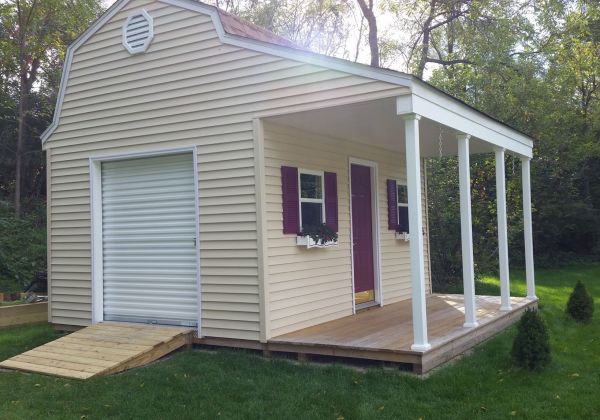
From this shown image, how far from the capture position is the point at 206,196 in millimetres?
6285

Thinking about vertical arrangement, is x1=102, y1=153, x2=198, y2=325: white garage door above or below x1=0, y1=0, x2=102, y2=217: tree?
below

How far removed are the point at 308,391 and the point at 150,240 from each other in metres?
3.11

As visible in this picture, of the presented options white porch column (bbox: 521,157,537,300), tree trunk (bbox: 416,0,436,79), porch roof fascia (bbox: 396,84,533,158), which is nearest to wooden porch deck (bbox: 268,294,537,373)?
A: white porch column (bbox: 521,157,537,300)

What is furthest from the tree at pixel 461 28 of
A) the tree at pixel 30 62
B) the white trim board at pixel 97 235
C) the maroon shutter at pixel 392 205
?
the white trim board at pixel 97 235

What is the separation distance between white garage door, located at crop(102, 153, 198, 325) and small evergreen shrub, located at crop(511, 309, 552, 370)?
3386 millimetres

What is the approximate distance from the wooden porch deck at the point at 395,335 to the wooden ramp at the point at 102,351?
46.5 inches

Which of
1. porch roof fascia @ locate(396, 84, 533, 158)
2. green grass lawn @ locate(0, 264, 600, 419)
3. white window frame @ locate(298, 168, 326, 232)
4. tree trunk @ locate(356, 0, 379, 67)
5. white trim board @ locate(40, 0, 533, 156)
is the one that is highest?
tree trunk @ locate(356, 0, 379, 67)

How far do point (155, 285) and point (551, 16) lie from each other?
14028mm

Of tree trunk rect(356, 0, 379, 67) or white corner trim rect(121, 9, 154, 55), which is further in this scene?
tree trunk rect(356, 0, 379, 67)

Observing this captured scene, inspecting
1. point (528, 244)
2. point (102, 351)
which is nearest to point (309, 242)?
point (102, 351)

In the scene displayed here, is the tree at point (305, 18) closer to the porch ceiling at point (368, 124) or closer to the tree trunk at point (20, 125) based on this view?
the tree trunk at point (20, 125)

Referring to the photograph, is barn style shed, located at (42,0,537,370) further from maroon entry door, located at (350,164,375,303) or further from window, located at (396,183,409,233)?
window, located at (396,183,409,233)

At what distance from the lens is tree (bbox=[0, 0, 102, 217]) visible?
13.5 metres

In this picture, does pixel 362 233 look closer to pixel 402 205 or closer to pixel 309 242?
pixel 402 205
